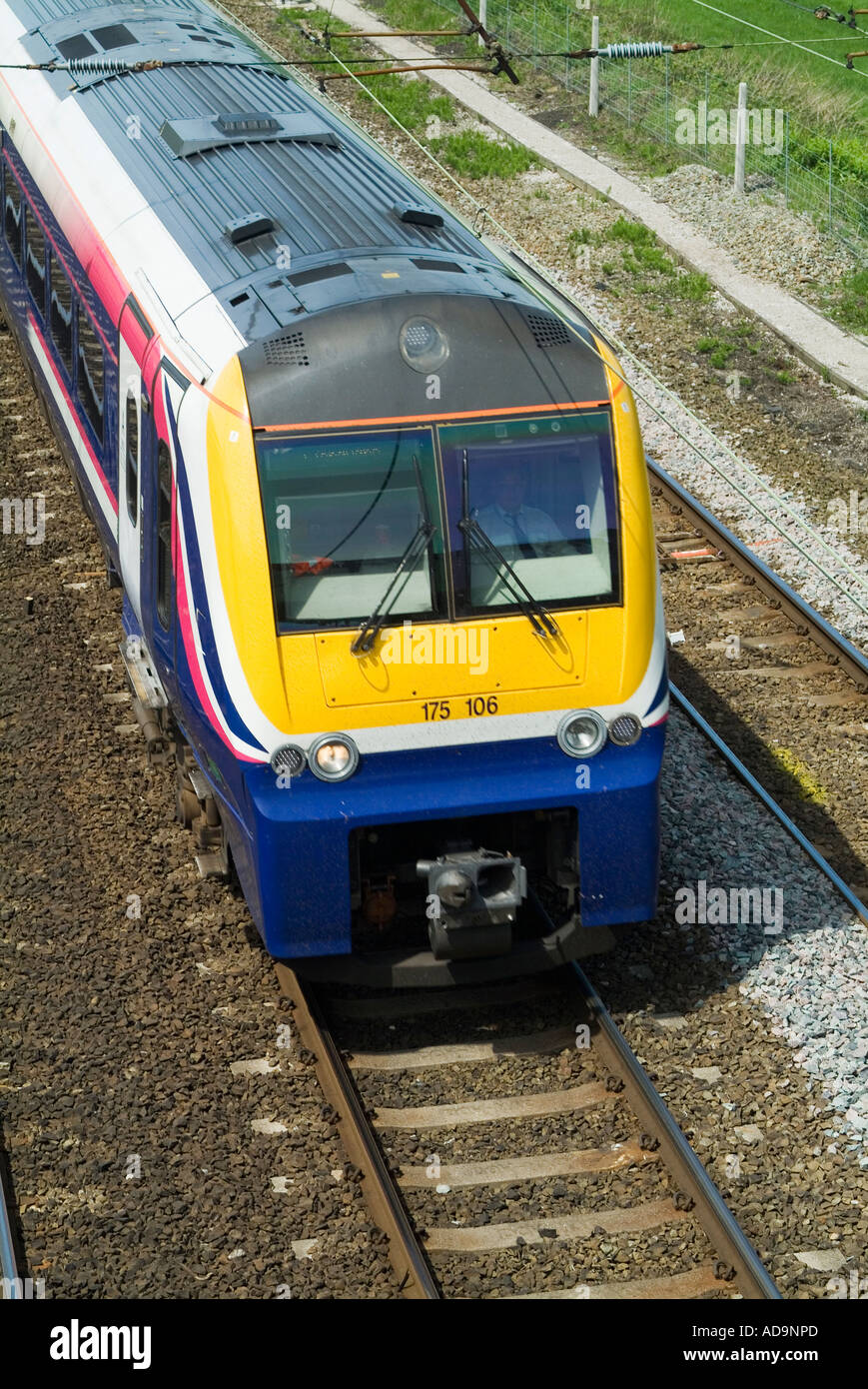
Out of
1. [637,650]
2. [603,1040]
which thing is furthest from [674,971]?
[637,650]

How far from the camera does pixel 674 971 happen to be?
9195 millimetres

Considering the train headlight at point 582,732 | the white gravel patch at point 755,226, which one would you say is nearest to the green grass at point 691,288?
the white gravel patch at point 755,226

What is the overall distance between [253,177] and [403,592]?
3243 millimetres

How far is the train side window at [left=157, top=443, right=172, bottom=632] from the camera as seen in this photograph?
8531 mm

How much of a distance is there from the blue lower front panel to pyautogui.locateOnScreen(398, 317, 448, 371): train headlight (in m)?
1.81

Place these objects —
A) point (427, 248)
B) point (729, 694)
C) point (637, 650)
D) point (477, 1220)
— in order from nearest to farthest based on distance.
A: point (477, 1220)
point (637, 650)
point (427, 248)
point (729, 694)

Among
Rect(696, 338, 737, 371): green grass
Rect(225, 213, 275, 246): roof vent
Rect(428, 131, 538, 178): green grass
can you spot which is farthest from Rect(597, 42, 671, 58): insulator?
Rect(428, 131, 538, 178): green grass

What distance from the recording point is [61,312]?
39.5 feet

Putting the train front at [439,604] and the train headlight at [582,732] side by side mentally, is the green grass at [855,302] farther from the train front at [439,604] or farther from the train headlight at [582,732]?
the train headlight at [582,732]

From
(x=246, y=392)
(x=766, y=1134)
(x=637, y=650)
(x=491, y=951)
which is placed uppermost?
(x=246, y=392)

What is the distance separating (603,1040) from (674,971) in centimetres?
83

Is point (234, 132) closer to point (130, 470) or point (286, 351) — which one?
point (130, 470)

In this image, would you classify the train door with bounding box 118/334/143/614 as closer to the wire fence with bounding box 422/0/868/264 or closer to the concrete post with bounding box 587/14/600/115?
the wire fence with bounding box 422/0/868/264

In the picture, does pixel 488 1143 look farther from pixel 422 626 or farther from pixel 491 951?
pixel 422 626
